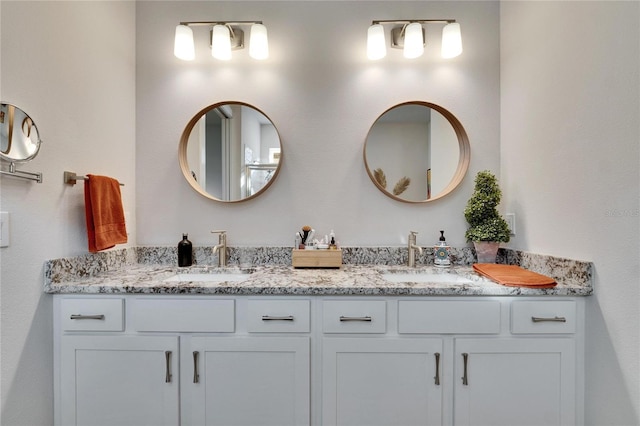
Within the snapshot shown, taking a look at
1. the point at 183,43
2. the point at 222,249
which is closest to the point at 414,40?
the point at 183,43

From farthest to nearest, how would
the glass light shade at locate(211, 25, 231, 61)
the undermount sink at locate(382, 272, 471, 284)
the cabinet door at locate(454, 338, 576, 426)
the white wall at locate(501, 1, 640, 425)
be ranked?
the glass light shade at locate(211, 25, 231, 61) → the undermount sink at locate(382, 272, 471, 284) → the cabinet door at locate(454, 338, 576, 426) → the white wall at locate(501, 1, 640, 425)

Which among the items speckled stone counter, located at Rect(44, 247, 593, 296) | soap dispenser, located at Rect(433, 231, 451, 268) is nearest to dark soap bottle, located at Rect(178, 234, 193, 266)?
speckled stone counter, located at Rect(44, 247, 593, 296)

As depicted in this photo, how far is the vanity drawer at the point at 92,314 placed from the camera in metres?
1.20

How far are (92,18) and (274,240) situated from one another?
145 cm

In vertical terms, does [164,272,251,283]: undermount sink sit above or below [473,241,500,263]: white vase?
below

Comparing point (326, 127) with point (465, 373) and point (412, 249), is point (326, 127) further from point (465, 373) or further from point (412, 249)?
point (465, 373)

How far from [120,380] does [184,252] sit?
0.66 m

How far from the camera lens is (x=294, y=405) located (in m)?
1.19

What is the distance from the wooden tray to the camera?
160 centimetres

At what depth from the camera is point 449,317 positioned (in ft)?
3.92

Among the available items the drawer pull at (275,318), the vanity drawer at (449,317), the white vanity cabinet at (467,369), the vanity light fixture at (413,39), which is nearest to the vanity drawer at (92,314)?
the drawer pull at (275,318)

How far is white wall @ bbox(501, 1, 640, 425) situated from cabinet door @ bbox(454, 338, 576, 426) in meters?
0.10

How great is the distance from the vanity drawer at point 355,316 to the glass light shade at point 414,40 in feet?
4.62

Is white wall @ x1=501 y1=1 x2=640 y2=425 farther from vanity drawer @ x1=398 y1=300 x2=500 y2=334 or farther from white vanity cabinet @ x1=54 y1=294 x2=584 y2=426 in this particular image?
vanity drawer @ x1=398 y1=300 x2=500 y2=334
